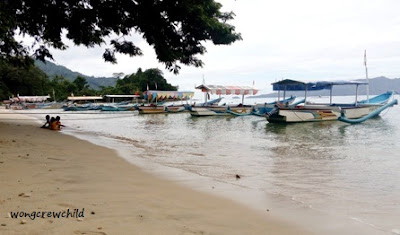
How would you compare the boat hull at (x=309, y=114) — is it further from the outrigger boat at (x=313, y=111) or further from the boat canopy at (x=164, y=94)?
the boat canopy at (x=164, y=94)

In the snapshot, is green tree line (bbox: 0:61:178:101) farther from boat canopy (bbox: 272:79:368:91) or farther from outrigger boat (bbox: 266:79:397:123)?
outrigger boat (bbox: 266:79:397:123)

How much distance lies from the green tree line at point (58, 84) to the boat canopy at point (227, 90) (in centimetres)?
3154

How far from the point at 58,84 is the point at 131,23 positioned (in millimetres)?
69197

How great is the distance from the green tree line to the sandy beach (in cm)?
5625

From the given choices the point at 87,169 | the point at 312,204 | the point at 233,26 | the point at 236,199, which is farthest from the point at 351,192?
the point at 233,26

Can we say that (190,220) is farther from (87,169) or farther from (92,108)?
(92,108)

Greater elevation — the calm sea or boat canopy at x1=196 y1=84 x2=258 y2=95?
boat canopy at x1=196 y1=84 x2=258 y2=95

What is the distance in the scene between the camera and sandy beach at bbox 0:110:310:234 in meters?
2.85

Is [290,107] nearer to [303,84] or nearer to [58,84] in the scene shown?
[303,84]

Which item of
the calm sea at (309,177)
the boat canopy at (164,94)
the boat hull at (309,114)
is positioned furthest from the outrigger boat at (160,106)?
the calm sea at (309,177)

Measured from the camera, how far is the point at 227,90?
1179 inches

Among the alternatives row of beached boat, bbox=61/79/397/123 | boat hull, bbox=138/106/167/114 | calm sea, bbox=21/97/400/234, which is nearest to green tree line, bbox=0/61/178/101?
boat hull, bbox=138/106/167/114

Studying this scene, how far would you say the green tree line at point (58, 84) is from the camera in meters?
62.7

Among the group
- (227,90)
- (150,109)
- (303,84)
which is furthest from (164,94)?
(303,84)
